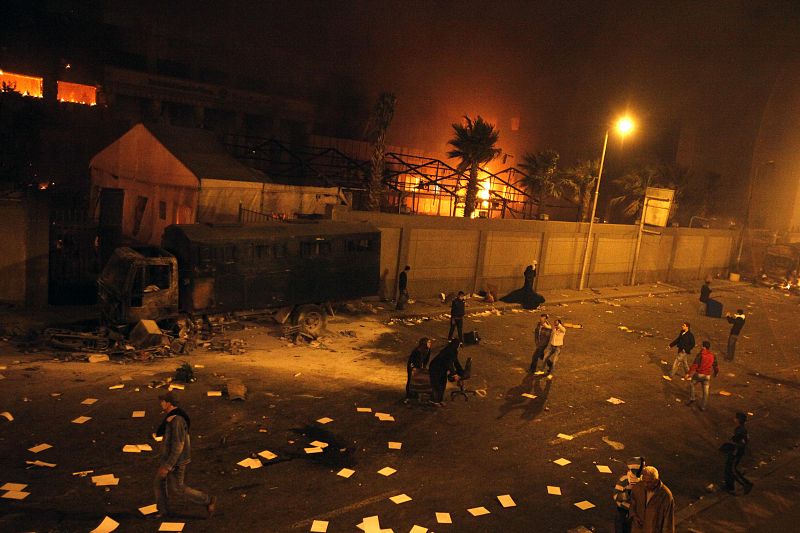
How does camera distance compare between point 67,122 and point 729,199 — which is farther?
point 729,199

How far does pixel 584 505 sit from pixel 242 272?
10.1 m

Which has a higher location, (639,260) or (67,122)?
(67,122)

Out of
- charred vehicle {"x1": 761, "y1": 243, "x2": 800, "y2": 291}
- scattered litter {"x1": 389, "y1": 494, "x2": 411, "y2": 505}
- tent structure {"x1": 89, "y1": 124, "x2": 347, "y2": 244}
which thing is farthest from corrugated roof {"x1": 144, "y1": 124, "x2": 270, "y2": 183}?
charred vehicle {"x1": 761, "y1": 243, "x2": 800, "y2": 291}

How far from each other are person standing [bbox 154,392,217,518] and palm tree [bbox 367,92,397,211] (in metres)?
20.2

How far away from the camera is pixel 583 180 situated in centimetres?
3547

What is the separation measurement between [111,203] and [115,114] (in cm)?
2424

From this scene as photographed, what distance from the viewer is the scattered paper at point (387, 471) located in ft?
30.2

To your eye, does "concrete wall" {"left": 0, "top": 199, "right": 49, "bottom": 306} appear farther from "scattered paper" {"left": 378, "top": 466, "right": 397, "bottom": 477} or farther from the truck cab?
"scattered paper" {"left": 378, "top": 466, "right": 397, "bottom": 477}

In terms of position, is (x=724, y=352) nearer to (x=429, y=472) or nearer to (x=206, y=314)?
(x=429, y=472)

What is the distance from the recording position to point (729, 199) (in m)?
54.8

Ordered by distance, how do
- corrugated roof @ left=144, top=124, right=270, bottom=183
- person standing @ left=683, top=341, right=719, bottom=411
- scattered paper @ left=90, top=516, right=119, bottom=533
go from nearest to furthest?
scattered paper @ left=90, top=516, right=119, bottom=533 → person standing @ left=683, top=341, right=719, bottom=411 → corrugated roof @ left=144, top=124, right=270, bottom=183

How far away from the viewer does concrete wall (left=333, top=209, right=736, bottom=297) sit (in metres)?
22.5

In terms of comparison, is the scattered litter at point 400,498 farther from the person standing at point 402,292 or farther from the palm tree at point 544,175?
the palm tree at point 544,175

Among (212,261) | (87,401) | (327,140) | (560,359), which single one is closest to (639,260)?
(560,359)
